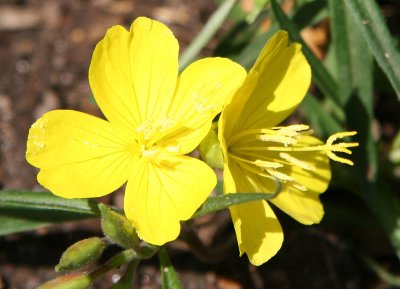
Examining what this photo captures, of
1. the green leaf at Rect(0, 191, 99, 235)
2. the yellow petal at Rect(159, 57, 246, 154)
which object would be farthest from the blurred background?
the green leaf at Rect(0, 191, 99, 235)

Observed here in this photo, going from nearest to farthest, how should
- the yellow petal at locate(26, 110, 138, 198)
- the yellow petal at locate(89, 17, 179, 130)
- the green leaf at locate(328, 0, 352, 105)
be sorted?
the yellow petal at locate(26, 110, 138, 198), the yellow petal at locate(89, 17, 179, 130), the green leaf at locate(328, 0, 352, 105)

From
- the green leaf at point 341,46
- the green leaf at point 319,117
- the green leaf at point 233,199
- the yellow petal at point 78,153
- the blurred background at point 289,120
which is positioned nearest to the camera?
the green leaf at point 233,199

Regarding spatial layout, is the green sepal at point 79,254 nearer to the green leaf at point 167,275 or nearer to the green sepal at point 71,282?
the green sepal at point 71,282

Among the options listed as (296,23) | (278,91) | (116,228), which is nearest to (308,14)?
(296,23)

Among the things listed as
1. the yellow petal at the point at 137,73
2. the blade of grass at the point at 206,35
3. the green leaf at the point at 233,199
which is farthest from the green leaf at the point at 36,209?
the blade of grass at the point at 206,35

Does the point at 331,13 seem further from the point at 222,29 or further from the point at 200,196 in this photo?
the point at 222,29

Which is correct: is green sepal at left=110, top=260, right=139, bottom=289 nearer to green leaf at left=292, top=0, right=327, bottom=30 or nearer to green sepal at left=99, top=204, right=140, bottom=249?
green sepal at left=99, top=204, right=140, bottom=249
